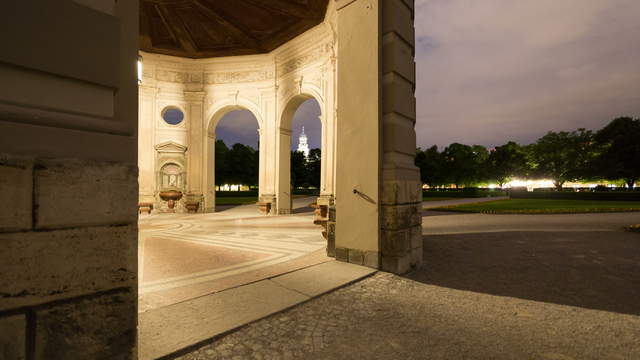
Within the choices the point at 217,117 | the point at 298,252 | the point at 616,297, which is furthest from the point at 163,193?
the point at 616,297

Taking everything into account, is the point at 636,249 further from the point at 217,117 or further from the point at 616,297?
the point at 217,117

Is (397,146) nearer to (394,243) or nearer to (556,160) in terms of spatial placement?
(394,243)

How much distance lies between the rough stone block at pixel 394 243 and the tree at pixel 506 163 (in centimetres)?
A: 6237

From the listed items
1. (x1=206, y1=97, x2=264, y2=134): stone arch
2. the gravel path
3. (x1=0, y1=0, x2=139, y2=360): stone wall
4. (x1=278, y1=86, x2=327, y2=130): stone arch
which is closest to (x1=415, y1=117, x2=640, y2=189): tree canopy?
(x1=278, y1=86, x2=327, y2=130): stone arch

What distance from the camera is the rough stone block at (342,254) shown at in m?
4.84

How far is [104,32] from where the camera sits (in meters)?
1.91

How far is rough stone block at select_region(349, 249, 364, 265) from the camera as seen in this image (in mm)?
4645

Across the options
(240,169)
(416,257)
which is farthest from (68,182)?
(240,169)

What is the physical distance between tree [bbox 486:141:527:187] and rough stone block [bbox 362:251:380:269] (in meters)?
62.6

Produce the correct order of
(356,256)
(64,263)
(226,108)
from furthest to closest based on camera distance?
1. (226,108)
2. (356,256)
3. (64,263)

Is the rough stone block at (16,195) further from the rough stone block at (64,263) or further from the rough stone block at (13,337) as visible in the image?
the rough stone block at (13,337)

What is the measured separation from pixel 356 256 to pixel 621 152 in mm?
44824

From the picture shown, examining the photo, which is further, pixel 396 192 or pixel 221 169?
pixel 221 169

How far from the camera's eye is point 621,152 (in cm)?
3212
